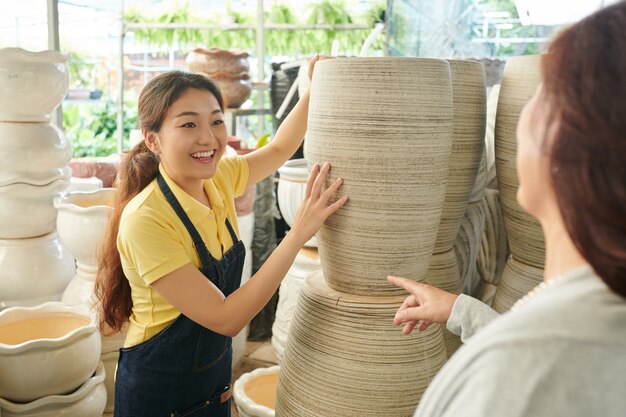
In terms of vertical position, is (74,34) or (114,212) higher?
(74,34)

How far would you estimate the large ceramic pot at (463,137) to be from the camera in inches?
64.6

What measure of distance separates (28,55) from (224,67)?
1299 mm

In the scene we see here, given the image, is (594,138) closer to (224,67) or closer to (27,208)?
(27,208)

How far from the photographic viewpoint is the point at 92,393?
6.64ft

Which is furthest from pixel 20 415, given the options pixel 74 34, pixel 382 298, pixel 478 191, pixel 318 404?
pixel 74 34

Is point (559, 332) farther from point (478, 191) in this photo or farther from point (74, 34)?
point (74, 34)

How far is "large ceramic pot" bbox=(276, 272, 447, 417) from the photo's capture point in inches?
56.6

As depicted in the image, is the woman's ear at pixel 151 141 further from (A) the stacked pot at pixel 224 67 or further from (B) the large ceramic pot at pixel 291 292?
(A) the stacked pot at pixel 224 67

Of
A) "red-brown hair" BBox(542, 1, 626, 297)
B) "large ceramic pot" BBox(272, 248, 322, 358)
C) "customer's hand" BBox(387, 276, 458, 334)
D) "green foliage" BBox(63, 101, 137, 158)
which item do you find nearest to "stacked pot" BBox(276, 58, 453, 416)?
"customer's hand" BBox(387, 276, 458, 334)

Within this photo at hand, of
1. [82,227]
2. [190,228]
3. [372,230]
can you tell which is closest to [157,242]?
[190,228]

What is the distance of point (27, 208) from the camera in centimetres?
241

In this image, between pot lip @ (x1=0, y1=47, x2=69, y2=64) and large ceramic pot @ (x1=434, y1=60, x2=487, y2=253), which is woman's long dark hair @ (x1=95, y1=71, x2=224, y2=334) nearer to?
large ceramic pot @ (x1=434, y1=60, x2=487, y2=253)

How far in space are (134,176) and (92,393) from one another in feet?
2.63

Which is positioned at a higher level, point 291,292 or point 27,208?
point 27,208
